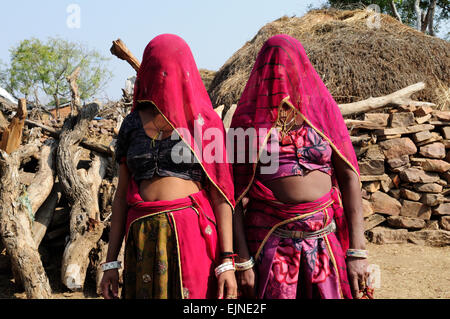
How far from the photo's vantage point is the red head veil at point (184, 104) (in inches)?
71.2

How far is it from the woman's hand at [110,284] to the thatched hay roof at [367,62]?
187 inches

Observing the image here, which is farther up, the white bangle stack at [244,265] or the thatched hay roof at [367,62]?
the thatched hay roof at [367,62]

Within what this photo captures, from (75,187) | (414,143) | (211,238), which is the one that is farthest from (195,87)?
(414,143)

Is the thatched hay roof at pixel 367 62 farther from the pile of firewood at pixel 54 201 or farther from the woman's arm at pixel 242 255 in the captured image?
the woman's arm at pixel 242 255

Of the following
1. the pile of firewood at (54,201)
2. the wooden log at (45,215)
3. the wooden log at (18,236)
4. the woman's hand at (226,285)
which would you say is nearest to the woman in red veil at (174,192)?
the woman's hand at (226,285)

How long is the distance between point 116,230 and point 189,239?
441mm

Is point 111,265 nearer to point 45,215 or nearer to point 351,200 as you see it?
point 351,200

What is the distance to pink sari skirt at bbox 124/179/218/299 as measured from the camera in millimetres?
1729

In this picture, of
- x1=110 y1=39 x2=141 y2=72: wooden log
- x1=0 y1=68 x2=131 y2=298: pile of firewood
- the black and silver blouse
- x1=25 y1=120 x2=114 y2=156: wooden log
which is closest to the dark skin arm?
the black and silver blouse

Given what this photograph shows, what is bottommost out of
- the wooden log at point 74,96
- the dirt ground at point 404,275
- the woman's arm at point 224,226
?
the dirt ground at point 404,275

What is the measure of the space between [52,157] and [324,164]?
437 cm

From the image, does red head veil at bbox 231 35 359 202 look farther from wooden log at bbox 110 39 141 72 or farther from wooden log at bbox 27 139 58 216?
wooden log at bbox 27 139 58 216

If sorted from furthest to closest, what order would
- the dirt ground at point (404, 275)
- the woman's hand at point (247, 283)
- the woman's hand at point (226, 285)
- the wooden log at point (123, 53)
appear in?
1. the wooden log at point (123, 53)
2. the dirt ground at point (404, 275)
3. the woman's hand at point (247, 283)
4. the woman's hand at point (226, 285)

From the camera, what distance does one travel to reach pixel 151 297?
1760 millimetres
